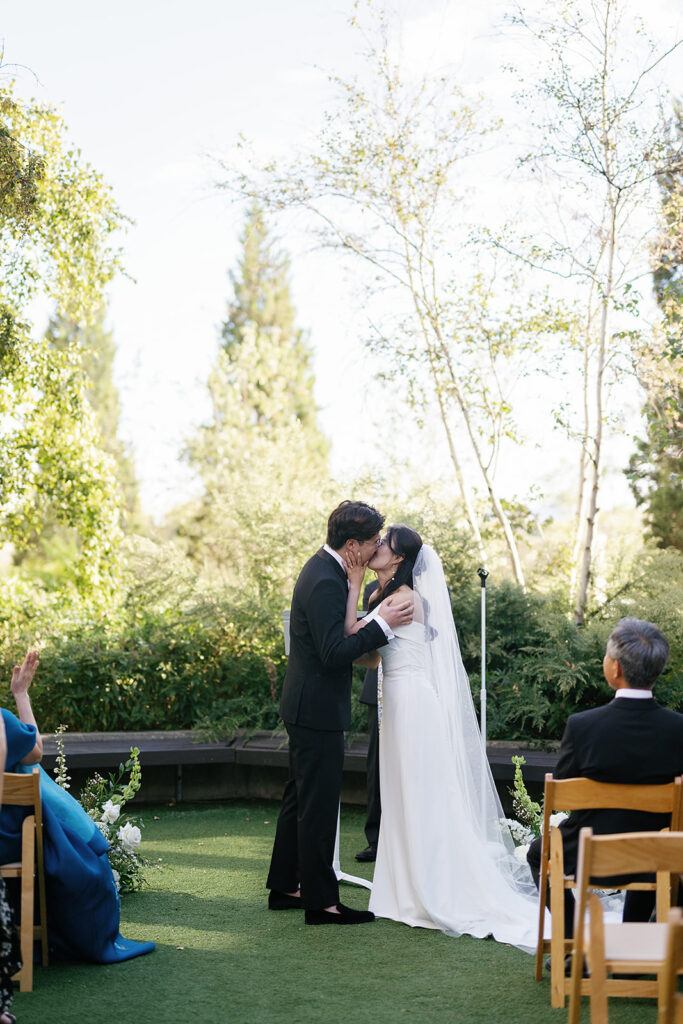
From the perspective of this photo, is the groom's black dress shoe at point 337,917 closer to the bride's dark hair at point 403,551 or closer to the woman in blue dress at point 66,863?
the woman in blue dress at point 66,863

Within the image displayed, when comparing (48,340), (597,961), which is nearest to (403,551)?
(597,961)

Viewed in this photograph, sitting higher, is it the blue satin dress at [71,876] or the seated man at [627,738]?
the seated man at [627,738]

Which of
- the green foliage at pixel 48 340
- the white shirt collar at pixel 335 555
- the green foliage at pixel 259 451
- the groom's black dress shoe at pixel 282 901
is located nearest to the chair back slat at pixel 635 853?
the white shirt collar at pixel 335 555

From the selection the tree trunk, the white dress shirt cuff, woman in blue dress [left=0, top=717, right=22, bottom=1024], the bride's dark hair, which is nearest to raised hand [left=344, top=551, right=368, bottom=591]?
the white dress shirt cuff

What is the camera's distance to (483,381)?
31.5ft

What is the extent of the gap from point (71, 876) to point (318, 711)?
47.8 inches

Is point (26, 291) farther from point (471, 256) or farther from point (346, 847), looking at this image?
point (346, 847)

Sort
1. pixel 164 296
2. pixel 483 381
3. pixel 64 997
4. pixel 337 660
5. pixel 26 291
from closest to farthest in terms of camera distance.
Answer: pixel 64 997, pixel 337 660, pixel 26 291, pixel 483 381, pixel 164 296

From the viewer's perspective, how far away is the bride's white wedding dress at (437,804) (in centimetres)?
441

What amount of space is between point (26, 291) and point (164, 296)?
1887 cm

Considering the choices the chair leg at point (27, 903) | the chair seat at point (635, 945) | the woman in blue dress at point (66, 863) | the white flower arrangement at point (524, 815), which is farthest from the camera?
the white flower arrangement at point (524, 815)

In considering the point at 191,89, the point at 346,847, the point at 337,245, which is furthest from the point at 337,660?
the point at 191,89

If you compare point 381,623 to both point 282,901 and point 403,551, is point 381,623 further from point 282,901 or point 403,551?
point 282,901

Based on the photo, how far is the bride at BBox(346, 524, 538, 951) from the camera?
4.42 m
